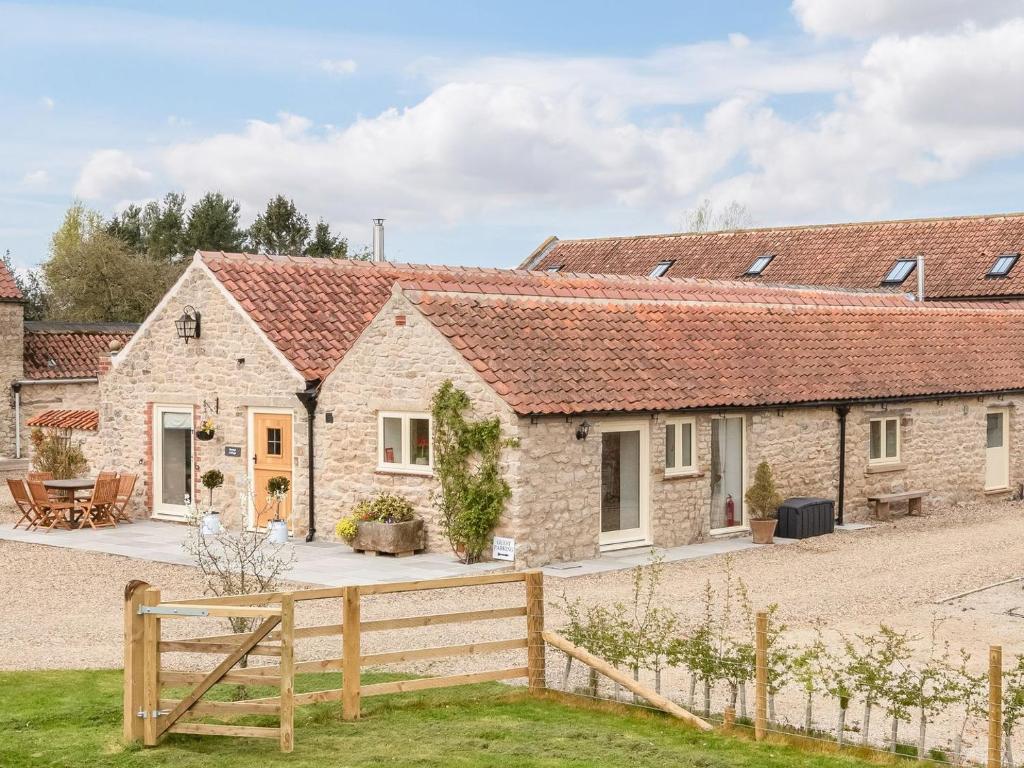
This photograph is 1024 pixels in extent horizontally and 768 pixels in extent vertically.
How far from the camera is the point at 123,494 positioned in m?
24.6

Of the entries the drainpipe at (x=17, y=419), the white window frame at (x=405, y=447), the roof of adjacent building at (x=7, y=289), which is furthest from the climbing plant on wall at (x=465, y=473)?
the roof of adjacent building at (x=7, y=289)

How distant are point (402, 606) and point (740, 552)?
22.4 feet

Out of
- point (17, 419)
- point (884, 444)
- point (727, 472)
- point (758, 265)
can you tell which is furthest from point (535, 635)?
point (758, 265)

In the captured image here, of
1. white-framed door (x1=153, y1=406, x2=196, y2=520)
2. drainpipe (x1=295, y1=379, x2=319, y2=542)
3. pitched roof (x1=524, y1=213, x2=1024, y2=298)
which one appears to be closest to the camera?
drainpipe (x1=295, y1=379, x2=319, y2=542)

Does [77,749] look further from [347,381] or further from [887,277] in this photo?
[887,277]

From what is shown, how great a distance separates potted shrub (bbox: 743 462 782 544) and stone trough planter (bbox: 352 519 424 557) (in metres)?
5.71

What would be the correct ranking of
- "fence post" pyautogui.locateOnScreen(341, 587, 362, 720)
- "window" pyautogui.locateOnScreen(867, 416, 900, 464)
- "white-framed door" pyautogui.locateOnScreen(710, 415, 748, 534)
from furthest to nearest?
"window" pyautogui.locateOnScreen(867, 416, 900, 464), "white-framed door" pyautogui.locateOnScreen(710, 415, 748, 534), "fence post" pyautogui.locateOnScreen(341, 587, 362, 720)

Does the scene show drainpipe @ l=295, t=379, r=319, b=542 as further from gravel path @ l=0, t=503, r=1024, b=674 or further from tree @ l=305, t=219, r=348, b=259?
tree @ l=305, t=219, r=348, b=259

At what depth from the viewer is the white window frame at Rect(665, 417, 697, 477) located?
866 inches

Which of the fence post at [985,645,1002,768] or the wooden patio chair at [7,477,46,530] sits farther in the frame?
the wooden patio chair at [7,477,46,530]

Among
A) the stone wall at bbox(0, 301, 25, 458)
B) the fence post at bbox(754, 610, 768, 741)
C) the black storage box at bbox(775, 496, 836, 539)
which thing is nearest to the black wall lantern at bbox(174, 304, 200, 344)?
the black storage box at bbox(775, 496, 836, 539)

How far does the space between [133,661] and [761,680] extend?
186 inches

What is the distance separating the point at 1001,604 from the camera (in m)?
16.8

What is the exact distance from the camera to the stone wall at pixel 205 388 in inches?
909
